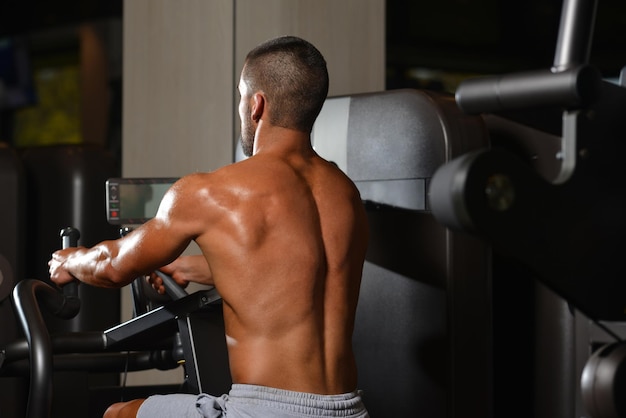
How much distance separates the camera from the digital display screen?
2270mm

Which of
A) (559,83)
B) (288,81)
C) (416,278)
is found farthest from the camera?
(416,278)

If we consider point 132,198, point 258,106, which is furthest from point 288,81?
point 132,198

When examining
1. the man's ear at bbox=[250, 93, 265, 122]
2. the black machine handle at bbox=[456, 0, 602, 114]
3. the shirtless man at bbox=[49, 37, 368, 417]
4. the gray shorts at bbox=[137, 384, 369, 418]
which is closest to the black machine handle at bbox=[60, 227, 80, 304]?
the shirtless man at bbox=[49, 37, 368, 417]

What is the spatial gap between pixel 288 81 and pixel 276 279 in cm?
44

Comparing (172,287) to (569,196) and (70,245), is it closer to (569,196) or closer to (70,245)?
(70,245)

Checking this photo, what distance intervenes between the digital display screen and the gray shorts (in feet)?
1.75

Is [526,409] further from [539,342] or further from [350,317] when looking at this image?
[350,317]

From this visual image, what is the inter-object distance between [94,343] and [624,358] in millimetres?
1414

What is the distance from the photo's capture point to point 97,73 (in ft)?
28.7

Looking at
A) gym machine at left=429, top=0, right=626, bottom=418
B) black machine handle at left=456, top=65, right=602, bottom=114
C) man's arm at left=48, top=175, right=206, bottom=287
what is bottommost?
man's arm at left=48, top=175, right=206, bottom=287

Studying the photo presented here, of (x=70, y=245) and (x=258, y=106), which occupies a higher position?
(x=258, y=106)

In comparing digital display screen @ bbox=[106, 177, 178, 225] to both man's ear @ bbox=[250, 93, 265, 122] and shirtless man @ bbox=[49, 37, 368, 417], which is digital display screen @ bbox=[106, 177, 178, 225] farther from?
man's ear @ bbox=[250, 93, 265, 122]

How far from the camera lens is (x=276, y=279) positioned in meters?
1.87

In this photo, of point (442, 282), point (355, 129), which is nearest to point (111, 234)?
point (355, 129)
